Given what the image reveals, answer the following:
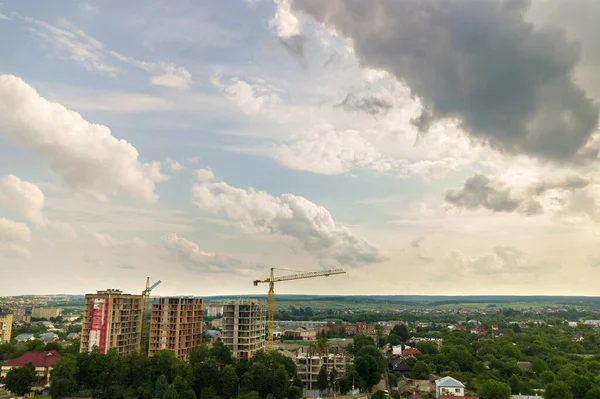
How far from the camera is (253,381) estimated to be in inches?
1476

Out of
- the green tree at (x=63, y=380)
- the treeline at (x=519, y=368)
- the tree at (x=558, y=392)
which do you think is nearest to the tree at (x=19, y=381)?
the green tree at (x=63, y=380)

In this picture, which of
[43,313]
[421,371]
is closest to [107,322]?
[421,371]

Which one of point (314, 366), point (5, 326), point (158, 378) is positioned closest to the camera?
point (158, 378)

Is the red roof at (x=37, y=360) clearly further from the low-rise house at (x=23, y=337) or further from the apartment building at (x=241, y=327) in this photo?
the low-rise house at (x=23, y=337)

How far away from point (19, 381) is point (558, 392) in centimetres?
4155

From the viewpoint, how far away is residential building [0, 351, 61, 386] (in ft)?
145

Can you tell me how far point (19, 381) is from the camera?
3872 centimetres

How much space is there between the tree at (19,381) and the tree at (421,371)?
35.9 meters

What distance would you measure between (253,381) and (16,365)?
2375 centimetres

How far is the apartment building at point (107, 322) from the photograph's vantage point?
49.5 metres

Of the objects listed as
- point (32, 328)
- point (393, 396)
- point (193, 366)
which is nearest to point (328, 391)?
point (393, 396)

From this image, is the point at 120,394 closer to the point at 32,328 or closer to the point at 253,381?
the point at 253,381

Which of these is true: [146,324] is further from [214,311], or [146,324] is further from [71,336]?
[214,311]

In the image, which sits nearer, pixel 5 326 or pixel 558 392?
pixel 558 392
